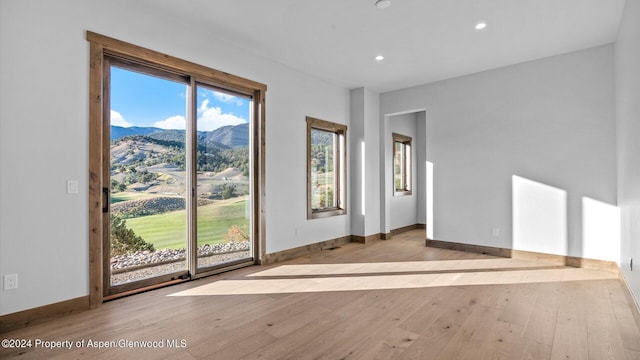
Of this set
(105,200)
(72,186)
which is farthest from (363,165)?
(72,186)

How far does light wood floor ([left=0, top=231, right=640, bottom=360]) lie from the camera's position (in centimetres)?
219

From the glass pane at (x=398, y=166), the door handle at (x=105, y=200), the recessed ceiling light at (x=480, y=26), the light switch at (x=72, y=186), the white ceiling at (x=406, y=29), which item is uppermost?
the white ceiling at (x=406, y=29)

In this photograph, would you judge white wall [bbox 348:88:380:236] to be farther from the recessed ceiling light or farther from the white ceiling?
the recessed ceiling light

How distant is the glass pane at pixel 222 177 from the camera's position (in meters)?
3.92

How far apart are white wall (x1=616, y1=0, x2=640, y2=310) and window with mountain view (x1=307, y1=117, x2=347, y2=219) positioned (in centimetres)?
389

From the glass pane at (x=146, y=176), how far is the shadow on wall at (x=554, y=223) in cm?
486

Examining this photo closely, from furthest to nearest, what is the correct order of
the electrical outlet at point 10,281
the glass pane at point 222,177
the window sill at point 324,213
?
1. the window sill at point 324,213
2. the glass pane at point 222,177
3. the electrical outlet at point 10,281

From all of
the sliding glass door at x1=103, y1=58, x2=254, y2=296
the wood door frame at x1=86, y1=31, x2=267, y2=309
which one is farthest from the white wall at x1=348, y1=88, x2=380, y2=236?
the wood door frame at x1=86, y1=31, x2=267, y2=309

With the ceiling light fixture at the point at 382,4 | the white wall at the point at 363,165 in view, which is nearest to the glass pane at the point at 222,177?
the ceiling light fixture at the point at 382,4

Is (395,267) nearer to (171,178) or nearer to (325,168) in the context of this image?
(325,168)

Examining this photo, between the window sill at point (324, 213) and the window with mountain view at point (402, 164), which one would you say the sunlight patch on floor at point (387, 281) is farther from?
the window with mountain view at point (402, 164)

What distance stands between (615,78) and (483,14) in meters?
2.19

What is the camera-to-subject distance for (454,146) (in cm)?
546

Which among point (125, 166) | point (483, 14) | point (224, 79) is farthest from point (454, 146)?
point (125, 166)
